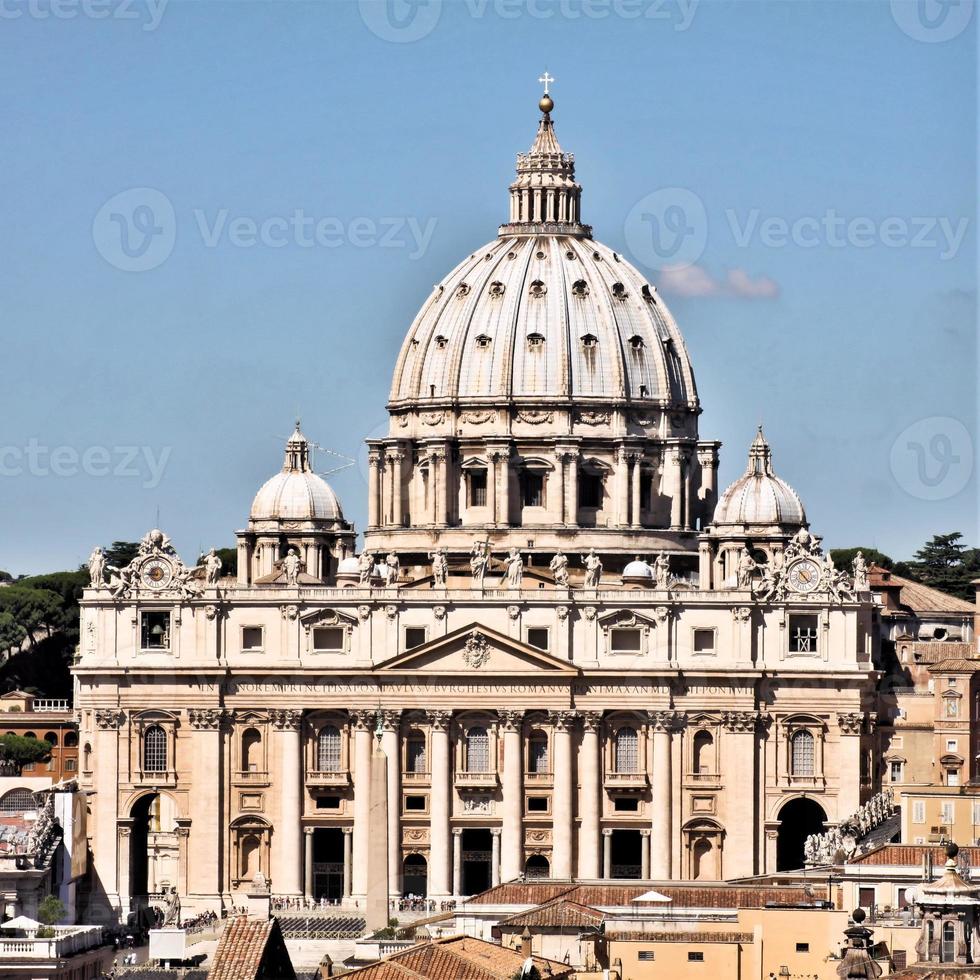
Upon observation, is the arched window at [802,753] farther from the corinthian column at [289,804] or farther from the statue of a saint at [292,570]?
the statue of a saint at [292,570]

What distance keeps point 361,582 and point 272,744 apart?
835 centimetres

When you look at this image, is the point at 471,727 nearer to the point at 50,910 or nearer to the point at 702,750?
the point at 702,750

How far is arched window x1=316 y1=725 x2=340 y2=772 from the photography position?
18988 cm

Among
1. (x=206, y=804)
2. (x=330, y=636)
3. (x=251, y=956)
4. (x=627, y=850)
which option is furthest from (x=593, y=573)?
(x=251, y=956)

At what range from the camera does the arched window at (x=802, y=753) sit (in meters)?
189

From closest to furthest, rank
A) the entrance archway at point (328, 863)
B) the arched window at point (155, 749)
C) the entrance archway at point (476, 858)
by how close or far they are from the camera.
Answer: the entrance archway at point (328, 863) < the entrance archway at point (476, 858) < the arched window at point (155, 749)

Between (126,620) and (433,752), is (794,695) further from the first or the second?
(126,620)

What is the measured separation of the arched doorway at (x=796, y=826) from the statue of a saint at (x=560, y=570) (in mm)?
13428

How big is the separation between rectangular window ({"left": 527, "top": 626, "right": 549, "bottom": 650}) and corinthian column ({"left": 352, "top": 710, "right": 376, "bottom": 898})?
7360mm

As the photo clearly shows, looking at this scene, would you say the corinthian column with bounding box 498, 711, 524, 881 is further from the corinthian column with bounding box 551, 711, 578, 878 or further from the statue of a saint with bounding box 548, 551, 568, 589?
the statue of a saint with bounding box 548, 551, 568, 589

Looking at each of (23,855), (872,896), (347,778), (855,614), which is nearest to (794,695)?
(855,614)

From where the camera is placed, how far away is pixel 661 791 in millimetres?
188375

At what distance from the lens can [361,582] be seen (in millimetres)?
193125

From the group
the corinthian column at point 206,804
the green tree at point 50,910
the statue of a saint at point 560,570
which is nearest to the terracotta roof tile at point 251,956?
the green tree at point 50,910
